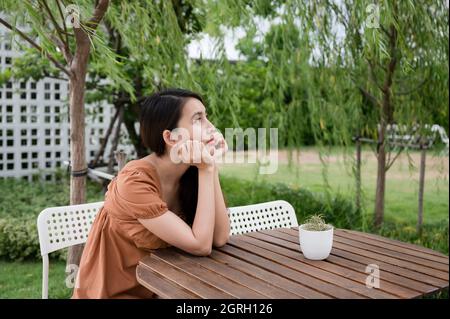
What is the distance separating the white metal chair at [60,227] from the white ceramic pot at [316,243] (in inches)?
40.9

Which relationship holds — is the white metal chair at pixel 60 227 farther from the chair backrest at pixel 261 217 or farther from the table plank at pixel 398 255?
the table plank at pixel 398 255

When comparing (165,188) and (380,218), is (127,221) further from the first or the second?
(380,218)

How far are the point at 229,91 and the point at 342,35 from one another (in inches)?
36.0

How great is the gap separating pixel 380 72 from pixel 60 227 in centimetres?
276

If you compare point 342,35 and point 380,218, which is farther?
point 380,218

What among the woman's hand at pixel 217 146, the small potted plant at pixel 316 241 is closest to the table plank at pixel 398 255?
the small potted plant at pixel 316 241

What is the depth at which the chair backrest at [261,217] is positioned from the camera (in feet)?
7.29

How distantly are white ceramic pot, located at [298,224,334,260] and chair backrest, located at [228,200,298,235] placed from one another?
2.43 feet

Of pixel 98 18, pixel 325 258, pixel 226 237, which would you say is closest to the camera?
pixel 325 258

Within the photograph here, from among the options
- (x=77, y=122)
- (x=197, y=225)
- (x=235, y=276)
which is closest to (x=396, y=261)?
(x=235, y=276)

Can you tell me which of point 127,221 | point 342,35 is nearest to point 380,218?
point 342,35

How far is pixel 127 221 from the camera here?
1.54 metres

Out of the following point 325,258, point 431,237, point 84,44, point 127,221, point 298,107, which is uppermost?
point 84,44

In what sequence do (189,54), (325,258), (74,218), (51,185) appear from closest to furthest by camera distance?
1. (325,258)
2. (74,218)
3. (189,54)
4. (51,185)
